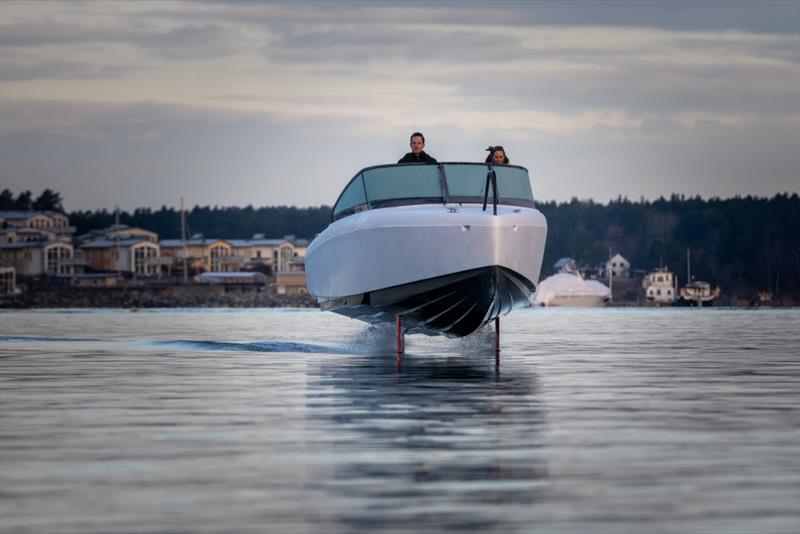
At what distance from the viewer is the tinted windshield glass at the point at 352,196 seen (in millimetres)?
23953

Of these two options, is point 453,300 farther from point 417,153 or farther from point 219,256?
point 219,256

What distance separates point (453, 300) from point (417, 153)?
2739mm

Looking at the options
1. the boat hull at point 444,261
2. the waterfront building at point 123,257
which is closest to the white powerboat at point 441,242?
the boat hull at point 444,261

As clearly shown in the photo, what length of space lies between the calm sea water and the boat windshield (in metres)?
3.98

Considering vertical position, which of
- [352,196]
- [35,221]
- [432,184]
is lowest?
[352,196]

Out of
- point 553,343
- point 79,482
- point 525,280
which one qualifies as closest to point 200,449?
point 79,482

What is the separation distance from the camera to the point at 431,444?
1082cm

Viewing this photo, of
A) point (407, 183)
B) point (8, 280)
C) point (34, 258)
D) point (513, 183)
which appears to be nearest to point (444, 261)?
point (407, 183)

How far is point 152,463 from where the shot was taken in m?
9.73

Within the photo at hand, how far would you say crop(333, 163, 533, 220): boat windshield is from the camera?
23.1 meters

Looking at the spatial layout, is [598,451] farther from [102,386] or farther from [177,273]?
[177,273]

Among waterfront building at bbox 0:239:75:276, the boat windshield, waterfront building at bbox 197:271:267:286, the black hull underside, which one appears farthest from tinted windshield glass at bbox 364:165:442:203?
waterfront building at bbox 0:239:75:276

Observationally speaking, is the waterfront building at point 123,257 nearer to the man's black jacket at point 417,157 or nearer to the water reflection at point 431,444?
the man's black jacket at point 417,157

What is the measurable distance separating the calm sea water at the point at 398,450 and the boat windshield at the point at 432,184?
398cm
